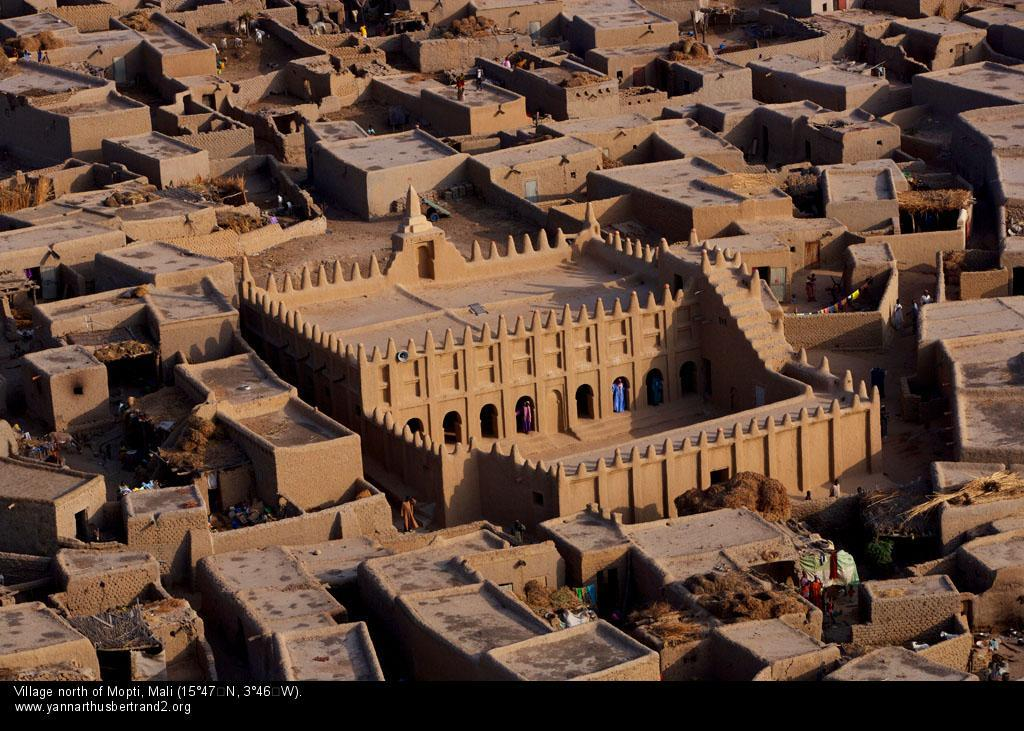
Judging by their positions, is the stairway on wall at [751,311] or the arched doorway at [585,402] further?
the arched doorway at [585,402]

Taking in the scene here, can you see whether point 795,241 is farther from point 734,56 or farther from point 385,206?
point 734,56

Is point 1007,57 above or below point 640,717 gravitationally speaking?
below

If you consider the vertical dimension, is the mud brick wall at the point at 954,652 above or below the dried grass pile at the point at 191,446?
below

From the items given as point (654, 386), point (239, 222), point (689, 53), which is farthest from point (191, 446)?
point (689, 53)

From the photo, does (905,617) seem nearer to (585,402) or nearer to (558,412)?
(558,412)

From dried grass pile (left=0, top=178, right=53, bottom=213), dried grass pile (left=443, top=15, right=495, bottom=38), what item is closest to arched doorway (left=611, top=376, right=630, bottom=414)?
dried grass pile (left=0, top=178, right=53, bottom=213)

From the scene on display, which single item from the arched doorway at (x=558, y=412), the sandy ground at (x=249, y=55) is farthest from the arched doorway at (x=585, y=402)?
the sandy ground at (x=249, y=55)

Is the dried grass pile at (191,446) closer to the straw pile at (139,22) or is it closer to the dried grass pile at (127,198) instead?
the dried grass pile at (127,198)

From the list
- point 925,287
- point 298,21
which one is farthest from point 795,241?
point 298,21
